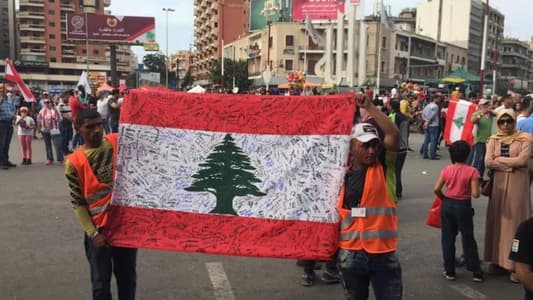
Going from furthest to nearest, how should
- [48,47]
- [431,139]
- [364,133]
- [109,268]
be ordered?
[48,47]
[431,139]
[109,268]
[364,133]

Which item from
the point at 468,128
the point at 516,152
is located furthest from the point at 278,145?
the point at 468,128

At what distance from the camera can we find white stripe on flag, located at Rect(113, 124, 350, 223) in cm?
388

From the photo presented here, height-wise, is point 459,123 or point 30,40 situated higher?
point 30,40

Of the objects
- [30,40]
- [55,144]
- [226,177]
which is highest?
[30,40]

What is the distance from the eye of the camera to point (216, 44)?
4149 inches

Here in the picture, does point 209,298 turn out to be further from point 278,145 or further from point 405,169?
point 405,169

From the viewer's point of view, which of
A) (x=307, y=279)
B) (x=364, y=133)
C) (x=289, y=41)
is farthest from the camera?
(x=289, y=41)

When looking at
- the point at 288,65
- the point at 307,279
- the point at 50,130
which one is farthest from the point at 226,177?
the point at 288,65

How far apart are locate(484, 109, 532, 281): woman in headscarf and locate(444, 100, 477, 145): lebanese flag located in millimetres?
3760

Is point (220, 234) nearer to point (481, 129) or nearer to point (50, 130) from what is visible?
point (481, 129)

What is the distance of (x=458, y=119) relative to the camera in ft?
29.9

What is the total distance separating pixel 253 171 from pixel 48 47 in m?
126

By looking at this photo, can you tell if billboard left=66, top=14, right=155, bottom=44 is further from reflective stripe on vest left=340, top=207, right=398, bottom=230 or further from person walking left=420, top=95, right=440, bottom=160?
reflective stripe on vest left=340, top=207, right=398, bottom=230

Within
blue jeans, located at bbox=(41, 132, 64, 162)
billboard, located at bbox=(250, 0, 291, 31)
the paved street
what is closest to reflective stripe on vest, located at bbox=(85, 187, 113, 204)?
the paved street
